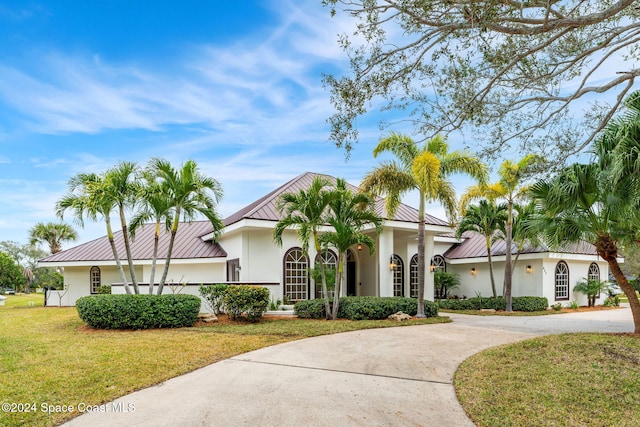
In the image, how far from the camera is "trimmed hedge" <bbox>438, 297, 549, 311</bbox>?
67.6ft

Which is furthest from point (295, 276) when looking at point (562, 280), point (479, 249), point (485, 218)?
point (562, 280)

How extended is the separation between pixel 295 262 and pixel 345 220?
4.42 meters

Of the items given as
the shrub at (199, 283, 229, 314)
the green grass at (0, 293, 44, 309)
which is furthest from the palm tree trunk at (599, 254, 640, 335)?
the green grass at (0, 293, 44, 309)

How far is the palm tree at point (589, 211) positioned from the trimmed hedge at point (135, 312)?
34.4 feet

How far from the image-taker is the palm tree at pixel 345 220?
1421cm

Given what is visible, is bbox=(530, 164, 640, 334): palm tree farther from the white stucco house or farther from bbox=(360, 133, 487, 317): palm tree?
the white stucco house

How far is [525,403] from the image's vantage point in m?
5.95

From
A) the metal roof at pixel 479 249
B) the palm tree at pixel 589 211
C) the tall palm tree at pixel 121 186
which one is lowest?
the metal roof at pixel 479 249

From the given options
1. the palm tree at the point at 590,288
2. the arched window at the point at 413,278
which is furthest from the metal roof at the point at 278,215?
the palm tree at the point at 590,288

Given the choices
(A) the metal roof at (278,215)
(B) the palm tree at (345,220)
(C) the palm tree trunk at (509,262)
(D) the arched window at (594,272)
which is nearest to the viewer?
(B) the palm tree at (345,220)

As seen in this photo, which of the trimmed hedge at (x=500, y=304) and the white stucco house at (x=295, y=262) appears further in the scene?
the trimmed hedge at (x=500, y=304)

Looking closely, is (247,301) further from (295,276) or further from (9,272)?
(9,272)

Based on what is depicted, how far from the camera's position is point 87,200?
14188mm

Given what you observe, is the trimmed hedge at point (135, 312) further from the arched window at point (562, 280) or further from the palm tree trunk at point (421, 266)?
the arched window at point (562, 280)
